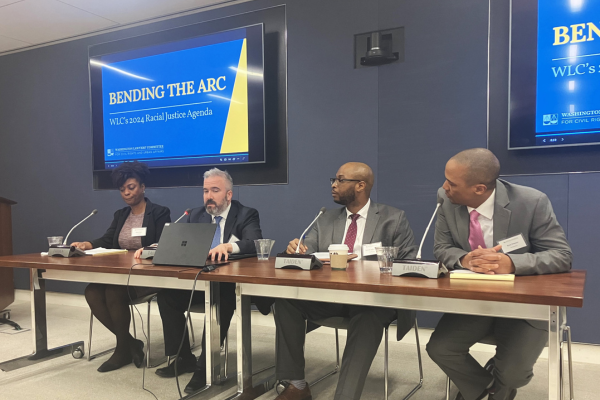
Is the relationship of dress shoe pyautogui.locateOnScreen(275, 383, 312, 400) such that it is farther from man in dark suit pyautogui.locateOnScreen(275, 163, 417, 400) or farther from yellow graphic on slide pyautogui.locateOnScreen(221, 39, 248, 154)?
yellow graphic on slide pyautogui.locateOnScreen(221, 39, 248, 154)

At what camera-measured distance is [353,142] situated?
3.45 meters

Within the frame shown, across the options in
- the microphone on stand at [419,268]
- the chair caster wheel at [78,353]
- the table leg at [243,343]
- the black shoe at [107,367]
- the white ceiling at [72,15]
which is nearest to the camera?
the microphone on stand at [419,268]

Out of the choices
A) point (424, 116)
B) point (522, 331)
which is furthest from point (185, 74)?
point (522, 331)

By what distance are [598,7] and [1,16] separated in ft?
15.6

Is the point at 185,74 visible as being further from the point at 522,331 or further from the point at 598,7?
the point at 522,331

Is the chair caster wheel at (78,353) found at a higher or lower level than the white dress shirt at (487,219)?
lower

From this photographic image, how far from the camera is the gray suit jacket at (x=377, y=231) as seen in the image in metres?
2.49

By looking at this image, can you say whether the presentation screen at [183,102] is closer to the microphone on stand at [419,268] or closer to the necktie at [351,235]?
the necktie at [351,235]

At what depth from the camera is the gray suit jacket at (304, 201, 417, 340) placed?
2.49 metres

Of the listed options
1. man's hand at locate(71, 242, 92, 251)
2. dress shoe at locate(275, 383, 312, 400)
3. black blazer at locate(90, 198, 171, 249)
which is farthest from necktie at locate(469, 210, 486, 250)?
man's hand at locate(71, 242, 92, 251)

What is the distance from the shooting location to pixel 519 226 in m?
1.95

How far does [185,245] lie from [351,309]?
84cm

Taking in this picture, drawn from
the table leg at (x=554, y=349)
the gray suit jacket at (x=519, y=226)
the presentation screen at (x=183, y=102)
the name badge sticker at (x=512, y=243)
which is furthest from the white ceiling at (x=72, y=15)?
the table leg at (x=554, y=349)

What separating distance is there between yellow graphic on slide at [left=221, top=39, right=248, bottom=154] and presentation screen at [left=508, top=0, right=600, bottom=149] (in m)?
2.03
